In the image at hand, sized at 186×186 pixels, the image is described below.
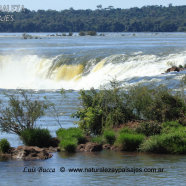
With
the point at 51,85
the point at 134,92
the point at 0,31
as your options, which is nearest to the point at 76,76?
the point at 51,85

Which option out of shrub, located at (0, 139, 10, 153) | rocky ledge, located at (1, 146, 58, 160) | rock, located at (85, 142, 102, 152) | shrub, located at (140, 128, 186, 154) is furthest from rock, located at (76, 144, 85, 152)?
shrub, located at (0, 139, 10, 153)

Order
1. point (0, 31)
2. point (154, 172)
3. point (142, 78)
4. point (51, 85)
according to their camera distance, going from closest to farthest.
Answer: point (154, 172) < point (142, 78) < point (51, 85) < point (0, 31)

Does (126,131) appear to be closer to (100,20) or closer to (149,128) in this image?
(149,128)

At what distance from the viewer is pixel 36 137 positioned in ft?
49.5

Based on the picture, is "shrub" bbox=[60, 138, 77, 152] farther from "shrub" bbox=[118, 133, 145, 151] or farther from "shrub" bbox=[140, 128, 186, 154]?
"shrub" bbox=[140, 128, 186, 154]

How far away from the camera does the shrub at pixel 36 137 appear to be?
14961 millimetres

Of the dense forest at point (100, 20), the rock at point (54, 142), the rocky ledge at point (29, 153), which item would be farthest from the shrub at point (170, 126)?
the dense forest at point (100, 20)

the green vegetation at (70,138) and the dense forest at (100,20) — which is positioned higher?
the dense forest at (100,20)

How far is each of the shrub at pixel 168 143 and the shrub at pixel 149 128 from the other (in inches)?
24.4

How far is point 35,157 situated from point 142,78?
752 inches

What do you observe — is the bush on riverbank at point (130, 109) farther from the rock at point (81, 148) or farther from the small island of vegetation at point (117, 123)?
the rock at point (81, 148)

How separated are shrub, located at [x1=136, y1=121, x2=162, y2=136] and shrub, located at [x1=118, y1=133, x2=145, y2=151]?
1.27ft

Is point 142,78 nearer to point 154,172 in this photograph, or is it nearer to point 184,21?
point 154,172

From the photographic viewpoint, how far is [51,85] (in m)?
37.3
